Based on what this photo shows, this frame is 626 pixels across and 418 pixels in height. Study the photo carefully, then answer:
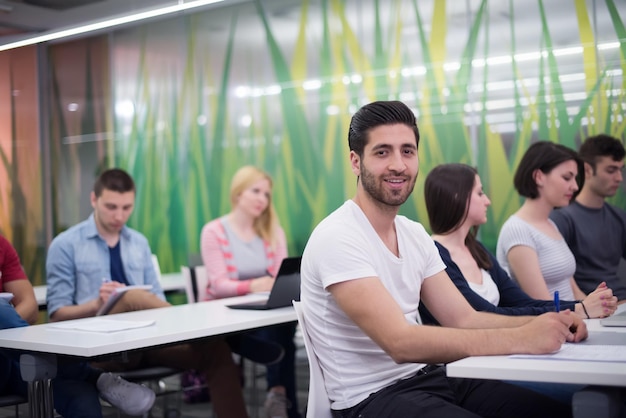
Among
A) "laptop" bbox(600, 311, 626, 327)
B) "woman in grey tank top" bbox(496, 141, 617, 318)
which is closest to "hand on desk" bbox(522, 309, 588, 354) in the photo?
"laptop" bbox(600, 311, 626, 327)

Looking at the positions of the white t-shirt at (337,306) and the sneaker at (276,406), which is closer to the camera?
the white t-shirt at (337,306)

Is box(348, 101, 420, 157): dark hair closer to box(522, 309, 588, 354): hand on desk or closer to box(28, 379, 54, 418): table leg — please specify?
box(522, 309, 588, 354): hand on desk

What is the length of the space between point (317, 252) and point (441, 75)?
368 cm

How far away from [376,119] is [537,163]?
185 cm

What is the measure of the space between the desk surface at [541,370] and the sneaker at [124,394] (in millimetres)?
1687

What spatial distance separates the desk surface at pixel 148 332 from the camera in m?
2.64

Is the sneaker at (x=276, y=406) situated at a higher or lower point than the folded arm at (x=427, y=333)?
lower

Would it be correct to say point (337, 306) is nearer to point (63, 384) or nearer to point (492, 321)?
point (492, 321)

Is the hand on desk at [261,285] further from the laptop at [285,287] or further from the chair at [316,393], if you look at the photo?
the chair at [316,393]

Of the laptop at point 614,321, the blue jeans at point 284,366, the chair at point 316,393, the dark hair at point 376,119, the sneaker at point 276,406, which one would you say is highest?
the dark hair at point 376,119

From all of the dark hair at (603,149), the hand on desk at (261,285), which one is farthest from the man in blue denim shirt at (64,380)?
the dark hair at (603,149)

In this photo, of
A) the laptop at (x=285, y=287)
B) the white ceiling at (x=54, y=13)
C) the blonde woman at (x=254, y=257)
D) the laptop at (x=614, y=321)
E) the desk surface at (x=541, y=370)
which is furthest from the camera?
the blonde woman at (x=254, y=257)

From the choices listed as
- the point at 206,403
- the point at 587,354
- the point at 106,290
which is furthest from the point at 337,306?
the point at 206,403

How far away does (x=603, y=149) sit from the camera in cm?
482
